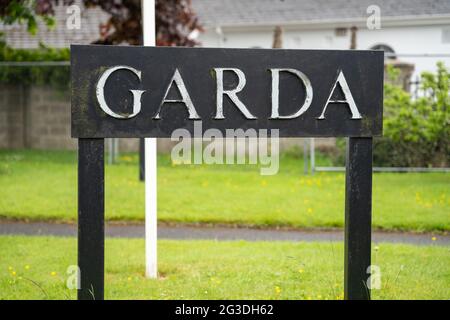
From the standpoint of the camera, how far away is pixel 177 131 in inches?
161

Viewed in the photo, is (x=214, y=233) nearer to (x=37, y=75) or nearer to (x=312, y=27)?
(x=37, y=75)

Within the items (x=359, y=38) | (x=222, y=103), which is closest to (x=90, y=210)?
(x=222, y=103)

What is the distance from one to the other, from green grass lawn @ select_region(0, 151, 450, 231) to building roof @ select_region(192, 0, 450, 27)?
34.9 feet

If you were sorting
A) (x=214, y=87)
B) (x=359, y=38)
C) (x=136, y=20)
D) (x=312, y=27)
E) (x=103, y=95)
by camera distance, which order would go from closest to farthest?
(x=103, y=95), (x=214, y=87), (x=136, y=20), (x=359, y=38), (x=312, y=27)

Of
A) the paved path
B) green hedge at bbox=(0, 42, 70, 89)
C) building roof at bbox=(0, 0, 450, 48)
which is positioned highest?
building roof at bbox=(0, 0, 450, 48)

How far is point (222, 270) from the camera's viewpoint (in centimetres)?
589

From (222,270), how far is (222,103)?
229cm

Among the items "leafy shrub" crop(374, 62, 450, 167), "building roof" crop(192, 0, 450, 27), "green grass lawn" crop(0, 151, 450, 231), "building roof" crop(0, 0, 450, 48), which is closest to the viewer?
"green grass lawn" crop(0, 151, 450, 231)

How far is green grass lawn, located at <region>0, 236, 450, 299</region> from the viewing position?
5.17 metres

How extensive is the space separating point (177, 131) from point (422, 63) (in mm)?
17224

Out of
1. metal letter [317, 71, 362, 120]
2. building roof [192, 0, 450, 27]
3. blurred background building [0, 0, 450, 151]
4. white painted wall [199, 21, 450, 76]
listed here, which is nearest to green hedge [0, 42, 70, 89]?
blurred background building [0, 0, 450, 151]

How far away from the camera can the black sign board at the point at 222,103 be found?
4.00m

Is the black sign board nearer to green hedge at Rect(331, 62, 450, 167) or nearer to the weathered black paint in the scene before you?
the weathered black paint

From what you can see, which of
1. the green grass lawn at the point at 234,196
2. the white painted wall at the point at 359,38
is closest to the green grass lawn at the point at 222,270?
the green grass lawn at the point at 234,196
